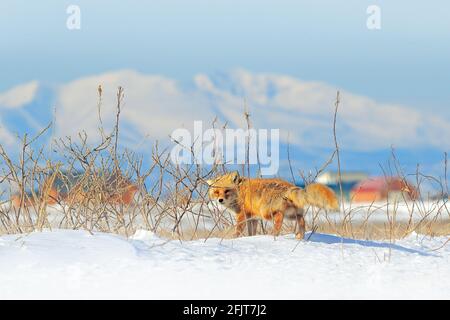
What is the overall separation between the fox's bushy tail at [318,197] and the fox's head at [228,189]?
1.71 ft

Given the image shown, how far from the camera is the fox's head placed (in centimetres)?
580

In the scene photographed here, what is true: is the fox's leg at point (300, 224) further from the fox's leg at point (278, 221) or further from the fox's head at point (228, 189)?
the fox's head at point (228, 189)

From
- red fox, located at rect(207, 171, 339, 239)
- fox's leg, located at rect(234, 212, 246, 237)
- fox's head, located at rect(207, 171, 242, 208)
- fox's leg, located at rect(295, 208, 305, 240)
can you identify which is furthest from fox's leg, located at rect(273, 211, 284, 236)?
fox's head, located at rect(207, 171, 242, 208)

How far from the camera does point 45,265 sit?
454 cm

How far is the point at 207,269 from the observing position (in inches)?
178

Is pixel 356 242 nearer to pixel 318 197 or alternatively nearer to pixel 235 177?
pixel 318 197

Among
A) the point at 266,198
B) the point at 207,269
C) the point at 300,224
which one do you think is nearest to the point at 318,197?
the point at 300,224

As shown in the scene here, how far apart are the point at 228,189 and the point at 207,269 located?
4.43ft

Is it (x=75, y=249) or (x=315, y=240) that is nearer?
(x=75, y=249)
